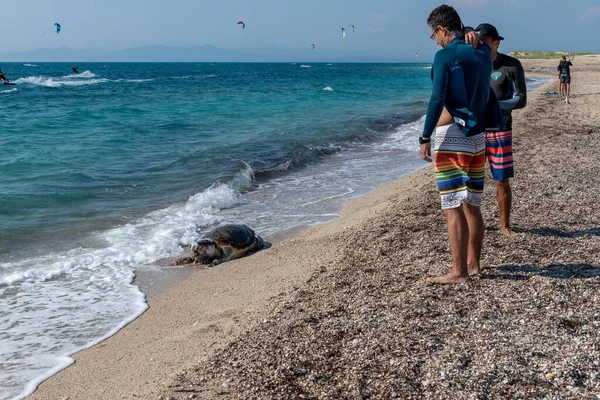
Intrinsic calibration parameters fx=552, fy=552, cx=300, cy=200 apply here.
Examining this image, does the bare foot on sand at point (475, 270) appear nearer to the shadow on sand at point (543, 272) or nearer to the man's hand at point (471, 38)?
the shadow on sand at point (543, 272)

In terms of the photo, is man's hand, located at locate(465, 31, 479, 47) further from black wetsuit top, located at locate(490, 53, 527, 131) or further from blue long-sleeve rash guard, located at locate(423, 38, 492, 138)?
black wetsuit top, located at locate(490, 53, 527, 131)

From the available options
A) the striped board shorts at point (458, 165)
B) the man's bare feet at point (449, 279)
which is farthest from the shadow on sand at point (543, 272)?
the striped board shorts at point (458, 165)

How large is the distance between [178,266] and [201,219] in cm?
197

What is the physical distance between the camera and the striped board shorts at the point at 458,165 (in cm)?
411

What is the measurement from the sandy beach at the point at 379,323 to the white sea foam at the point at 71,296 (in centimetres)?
23

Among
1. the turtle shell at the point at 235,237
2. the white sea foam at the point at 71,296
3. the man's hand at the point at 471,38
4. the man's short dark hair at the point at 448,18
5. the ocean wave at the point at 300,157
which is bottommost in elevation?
the white sea foam at the point at 71,296

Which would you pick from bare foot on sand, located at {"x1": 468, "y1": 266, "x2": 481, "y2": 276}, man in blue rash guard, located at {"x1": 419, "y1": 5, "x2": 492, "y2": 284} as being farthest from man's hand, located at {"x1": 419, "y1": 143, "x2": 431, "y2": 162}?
bare foot on sand, located at {"x1": 468, "y1": 266, "x2": 481, "y2": 276}

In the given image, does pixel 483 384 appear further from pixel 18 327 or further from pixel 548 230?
pixel 18 327

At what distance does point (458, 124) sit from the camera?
4082 mm

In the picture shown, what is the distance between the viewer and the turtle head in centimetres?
650

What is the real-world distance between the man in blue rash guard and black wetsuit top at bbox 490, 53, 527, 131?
129 centimetres

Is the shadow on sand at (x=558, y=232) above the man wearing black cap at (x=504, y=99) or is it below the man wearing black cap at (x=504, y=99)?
below

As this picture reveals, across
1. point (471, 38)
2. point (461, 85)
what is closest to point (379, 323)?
point (461, 85)

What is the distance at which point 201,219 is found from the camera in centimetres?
845
